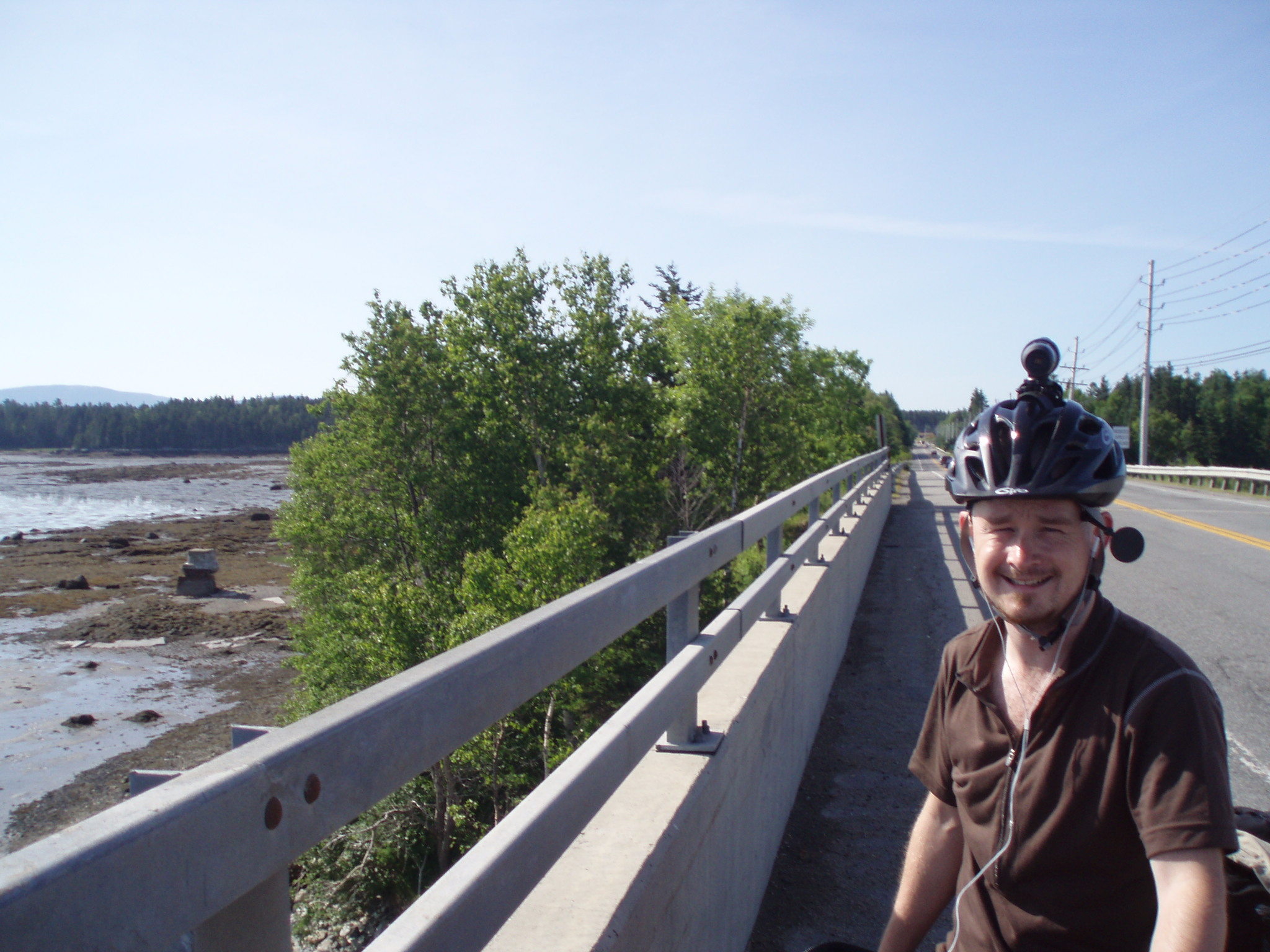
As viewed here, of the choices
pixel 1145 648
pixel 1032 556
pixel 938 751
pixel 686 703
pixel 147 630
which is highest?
pixel 1032 556

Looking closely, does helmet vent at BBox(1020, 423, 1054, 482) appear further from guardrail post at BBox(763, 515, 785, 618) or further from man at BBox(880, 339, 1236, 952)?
guardrail post at BBox(763, 515, 785, 618)

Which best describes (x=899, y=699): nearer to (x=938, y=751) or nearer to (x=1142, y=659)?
(x=938, y=751)

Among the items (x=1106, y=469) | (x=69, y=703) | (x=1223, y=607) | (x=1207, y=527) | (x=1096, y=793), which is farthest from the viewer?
(x=69, y=703)

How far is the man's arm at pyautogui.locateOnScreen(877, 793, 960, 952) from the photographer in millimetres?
2146

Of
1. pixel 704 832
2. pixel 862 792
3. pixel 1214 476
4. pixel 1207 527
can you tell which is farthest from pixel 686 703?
pixel 1214 476

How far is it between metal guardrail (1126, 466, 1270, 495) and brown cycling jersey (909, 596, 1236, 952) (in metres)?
34.4

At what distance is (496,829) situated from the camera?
1611mm

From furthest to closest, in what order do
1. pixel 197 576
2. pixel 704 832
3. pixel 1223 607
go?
1. pixel 197 576
2. pixel 1223 607
3. pixel 704 832

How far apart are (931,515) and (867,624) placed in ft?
49.5

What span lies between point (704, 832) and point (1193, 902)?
4.72ft

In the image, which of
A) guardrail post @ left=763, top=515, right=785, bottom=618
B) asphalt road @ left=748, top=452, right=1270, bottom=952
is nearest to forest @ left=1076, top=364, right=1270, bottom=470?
asphalt road @ left=748, top=452, right=1270, bottom=952

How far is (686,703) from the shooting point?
2.92m

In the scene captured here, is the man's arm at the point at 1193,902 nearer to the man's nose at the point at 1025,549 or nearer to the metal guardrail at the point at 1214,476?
the man's nose at the point at 1025,549

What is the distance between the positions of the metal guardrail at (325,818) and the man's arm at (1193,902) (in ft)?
3.54
